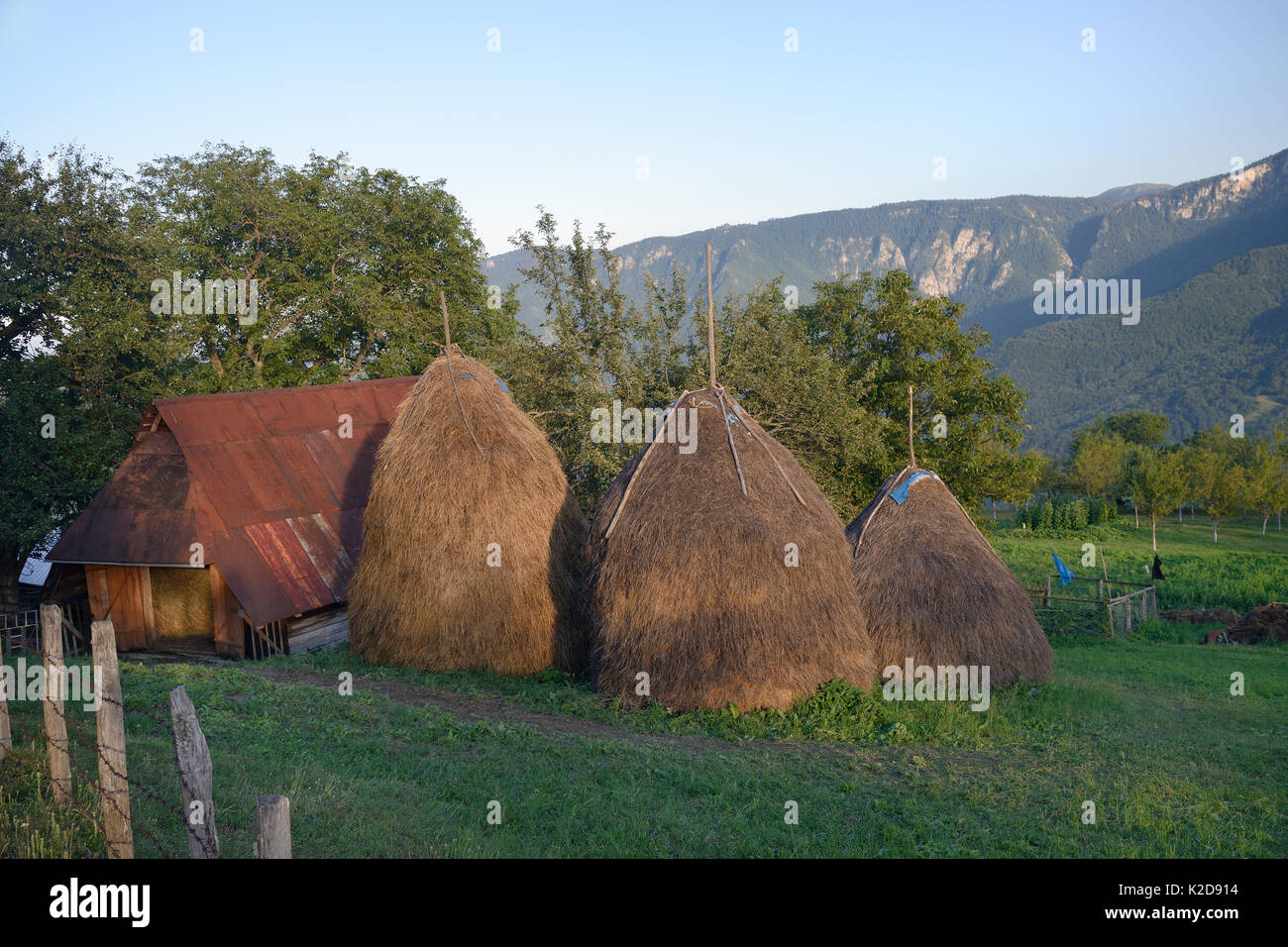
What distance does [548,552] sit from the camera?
13.0 metres

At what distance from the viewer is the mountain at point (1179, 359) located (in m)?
83.9

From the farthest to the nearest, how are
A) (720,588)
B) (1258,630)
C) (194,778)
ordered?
(1258,630)
(720,588)
(194,778)

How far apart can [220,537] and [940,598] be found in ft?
38.3

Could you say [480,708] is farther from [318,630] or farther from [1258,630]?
[1258,630]

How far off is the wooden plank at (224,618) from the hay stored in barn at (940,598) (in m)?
10.3

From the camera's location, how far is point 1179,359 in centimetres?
→ 9400

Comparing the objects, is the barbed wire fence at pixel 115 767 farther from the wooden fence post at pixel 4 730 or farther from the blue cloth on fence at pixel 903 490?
the blue cloth on fence at pixel 903 490

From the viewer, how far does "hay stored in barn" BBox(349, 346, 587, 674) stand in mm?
12422

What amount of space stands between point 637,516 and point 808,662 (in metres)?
2.90

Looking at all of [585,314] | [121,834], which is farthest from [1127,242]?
[121,834]

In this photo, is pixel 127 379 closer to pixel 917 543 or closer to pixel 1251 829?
pixel 917 543

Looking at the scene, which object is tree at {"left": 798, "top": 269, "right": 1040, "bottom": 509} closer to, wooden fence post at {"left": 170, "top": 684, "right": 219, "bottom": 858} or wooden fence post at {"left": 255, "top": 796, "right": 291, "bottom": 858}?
wooden fence post at {"left": 170, "top": 684, "right": 219, "bottom": 858}

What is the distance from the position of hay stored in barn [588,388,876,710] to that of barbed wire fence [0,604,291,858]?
5.75m

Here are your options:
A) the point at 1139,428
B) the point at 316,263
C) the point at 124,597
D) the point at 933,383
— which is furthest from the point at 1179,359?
the point at 124,597
